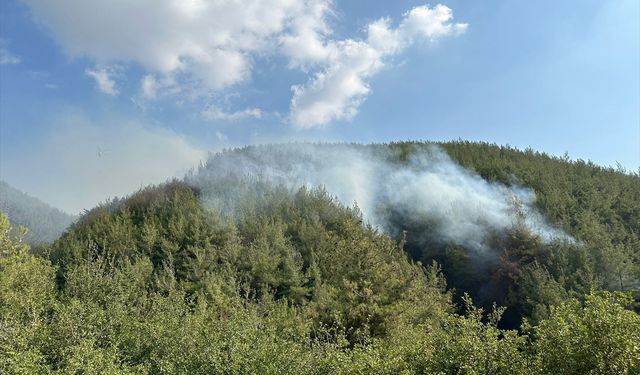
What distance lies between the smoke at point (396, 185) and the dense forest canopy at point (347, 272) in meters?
0.39

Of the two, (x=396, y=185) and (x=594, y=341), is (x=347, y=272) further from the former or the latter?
(x=396, y=185)

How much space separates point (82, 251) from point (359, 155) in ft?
208

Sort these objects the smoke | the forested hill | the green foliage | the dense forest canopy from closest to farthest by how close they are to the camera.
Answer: the green foliage
the dense forest canopy
the smoke
the forested hill

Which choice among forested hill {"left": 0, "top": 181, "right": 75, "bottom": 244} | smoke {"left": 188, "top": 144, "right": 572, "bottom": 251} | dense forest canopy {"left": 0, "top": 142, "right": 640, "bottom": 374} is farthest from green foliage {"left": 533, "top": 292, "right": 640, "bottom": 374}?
forested hill {"left": 0, "top": 181, "right": 75, "bottom": 244}

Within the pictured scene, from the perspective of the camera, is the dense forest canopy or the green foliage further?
the dense forest canopy

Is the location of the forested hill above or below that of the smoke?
below

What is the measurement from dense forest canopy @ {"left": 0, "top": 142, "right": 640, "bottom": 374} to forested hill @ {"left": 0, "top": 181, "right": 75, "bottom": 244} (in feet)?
240

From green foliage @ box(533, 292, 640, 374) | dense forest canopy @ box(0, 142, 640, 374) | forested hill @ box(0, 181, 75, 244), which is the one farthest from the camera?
forested hill @ box(0, 181, 75, 244)

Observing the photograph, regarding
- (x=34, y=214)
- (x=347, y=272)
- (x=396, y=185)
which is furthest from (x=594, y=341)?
(x=34, y=214)

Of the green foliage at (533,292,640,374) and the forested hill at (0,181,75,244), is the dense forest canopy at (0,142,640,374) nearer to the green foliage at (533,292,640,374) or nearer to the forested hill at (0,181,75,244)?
the green foliage at (533,292,640,374)

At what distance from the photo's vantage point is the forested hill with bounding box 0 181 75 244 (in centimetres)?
13426

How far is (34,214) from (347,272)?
157 meters

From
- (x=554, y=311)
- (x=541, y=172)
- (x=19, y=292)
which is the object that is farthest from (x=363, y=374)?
(x=541, y=172)

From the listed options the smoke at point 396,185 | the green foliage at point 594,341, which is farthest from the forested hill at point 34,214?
the green foliage at point 594,341
